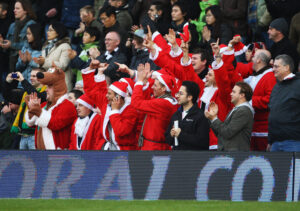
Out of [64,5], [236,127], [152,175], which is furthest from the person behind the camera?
[64,5]

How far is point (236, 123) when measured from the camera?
9.77 meters

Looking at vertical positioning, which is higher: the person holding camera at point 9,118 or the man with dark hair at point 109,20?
the man with dark hair at point 109,20

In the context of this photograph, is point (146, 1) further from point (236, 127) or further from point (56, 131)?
point (236, 127)

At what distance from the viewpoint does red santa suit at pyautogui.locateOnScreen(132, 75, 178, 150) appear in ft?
33.7

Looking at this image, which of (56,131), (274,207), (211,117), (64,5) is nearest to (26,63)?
(64,5)

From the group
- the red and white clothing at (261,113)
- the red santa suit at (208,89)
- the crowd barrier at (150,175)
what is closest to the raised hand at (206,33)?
the red santa suit at (208,89)

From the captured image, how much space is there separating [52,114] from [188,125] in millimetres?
2694

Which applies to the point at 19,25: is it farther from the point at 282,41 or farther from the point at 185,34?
the point at 282,41

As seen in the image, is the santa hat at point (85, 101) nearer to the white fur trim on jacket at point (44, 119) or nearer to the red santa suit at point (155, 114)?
the white fur trim on jacket at point (44, 119)

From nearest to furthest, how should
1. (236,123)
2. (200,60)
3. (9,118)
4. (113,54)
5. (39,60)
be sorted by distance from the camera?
(236,123) < (200,60) < (113,54) < (9,118) < (39,60)

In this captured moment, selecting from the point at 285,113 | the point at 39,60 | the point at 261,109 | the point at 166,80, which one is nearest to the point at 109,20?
the point at 39,60

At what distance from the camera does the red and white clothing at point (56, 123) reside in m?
11.4

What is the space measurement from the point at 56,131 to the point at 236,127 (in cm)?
345

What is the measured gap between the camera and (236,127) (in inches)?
384
